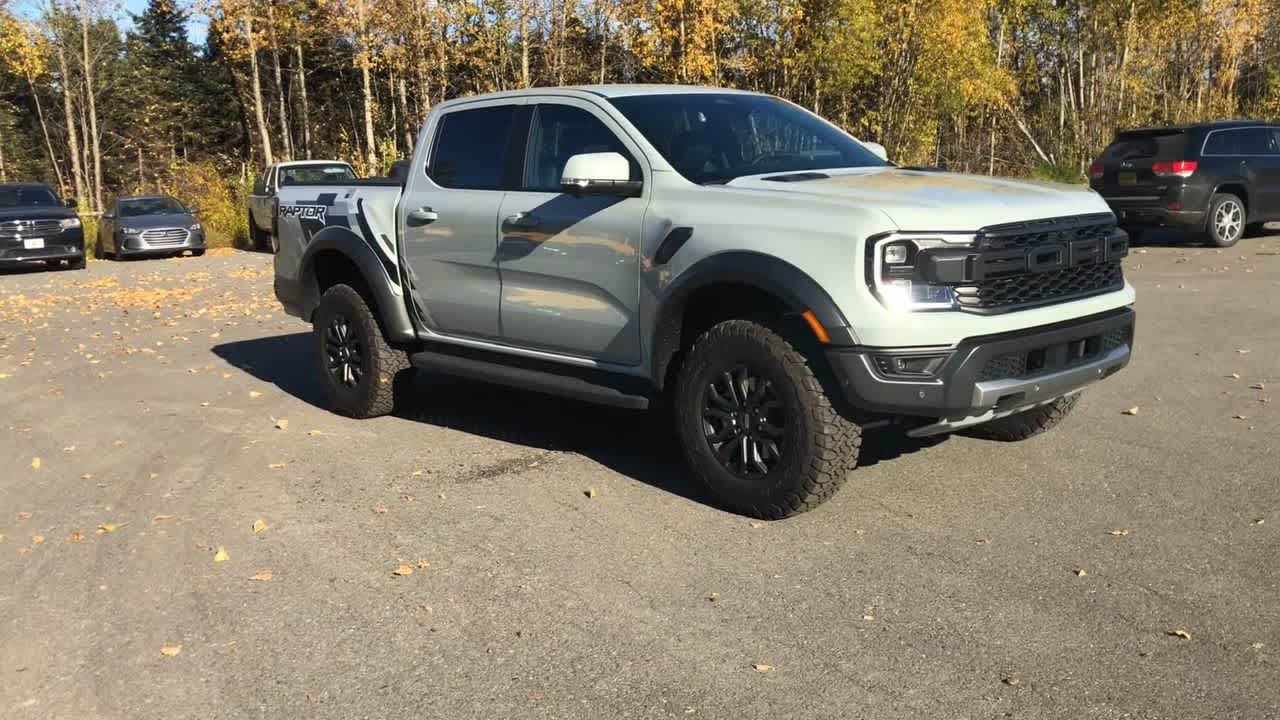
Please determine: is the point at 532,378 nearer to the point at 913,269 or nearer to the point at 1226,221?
the point at 913,269

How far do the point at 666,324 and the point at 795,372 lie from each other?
76 centimetres

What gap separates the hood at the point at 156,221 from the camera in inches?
948

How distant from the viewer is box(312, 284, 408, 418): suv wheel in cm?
718

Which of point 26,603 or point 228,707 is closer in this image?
point 228,707

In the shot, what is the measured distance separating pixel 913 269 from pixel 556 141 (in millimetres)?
2278

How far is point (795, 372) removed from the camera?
486cm

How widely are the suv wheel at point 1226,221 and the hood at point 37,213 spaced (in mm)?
19709

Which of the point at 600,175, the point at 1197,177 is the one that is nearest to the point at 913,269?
the point at 600,175

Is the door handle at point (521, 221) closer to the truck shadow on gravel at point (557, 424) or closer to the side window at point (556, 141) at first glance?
the side window at point (556, 141)

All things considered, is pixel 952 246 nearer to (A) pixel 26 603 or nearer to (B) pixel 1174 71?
(A) pixel 26 603

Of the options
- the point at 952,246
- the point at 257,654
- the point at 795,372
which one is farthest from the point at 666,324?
the point at 257,654

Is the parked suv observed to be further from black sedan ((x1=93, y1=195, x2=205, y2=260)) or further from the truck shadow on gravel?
black sedan ((x1=93, y1=195, x2=205, y2=260))

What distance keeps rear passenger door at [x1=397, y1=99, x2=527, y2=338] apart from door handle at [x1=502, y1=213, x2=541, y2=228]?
11 cm

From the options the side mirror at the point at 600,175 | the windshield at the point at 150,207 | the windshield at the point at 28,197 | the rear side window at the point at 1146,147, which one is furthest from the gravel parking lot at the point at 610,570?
the windshield at the point at 150,207
